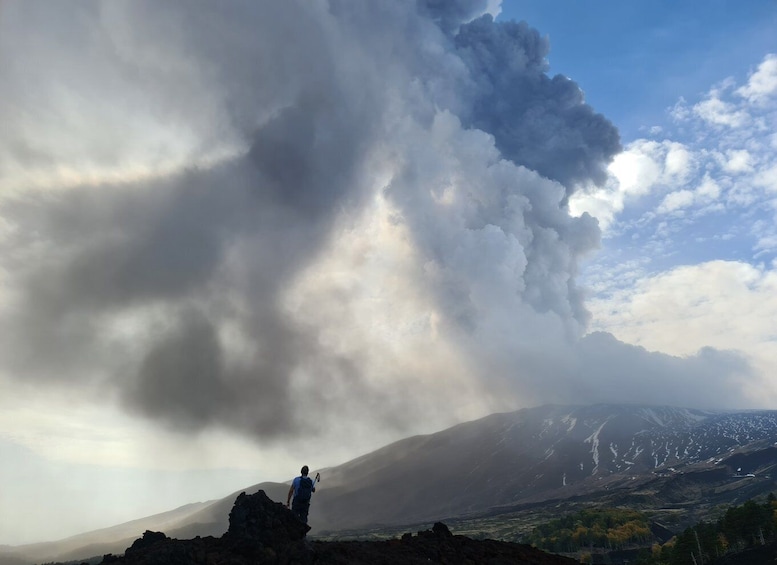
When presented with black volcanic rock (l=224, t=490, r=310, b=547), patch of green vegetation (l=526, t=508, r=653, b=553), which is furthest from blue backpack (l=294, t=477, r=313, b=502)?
patch of green vegetation (l=526, t=508, r=653, b=553)

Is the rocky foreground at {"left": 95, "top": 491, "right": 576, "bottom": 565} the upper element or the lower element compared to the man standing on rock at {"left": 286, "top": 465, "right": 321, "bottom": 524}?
lower

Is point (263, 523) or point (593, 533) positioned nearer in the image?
point (263, 523)

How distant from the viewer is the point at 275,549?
18984 millimetres

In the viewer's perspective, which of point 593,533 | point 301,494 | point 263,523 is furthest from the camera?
point 593,533

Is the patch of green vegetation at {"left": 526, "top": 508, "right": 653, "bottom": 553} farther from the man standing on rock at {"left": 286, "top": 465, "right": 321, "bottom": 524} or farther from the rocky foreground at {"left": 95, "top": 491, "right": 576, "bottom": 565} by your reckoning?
the man standing on rock at {"left": 286, "top": 465, "right": 321, "bottom": 524}

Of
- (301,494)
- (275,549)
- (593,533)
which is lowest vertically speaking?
(593,533)

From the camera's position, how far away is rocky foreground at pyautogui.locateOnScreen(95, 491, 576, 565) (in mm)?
18094

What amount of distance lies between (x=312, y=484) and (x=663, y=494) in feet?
727

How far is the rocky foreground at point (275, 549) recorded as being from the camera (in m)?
18.1

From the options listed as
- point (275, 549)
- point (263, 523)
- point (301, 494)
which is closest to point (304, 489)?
point (301, 494)

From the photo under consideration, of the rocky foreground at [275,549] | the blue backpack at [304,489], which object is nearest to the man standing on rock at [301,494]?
the blue backpack at [304,489]

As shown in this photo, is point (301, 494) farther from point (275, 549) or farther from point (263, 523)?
point (275, 549)

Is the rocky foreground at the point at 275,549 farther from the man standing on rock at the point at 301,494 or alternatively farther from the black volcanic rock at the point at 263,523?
the man standing on rock at the point at 301,494

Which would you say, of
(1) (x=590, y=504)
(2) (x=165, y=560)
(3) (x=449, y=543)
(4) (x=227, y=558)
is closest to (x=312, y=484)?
(4) (x=227, y=558)
